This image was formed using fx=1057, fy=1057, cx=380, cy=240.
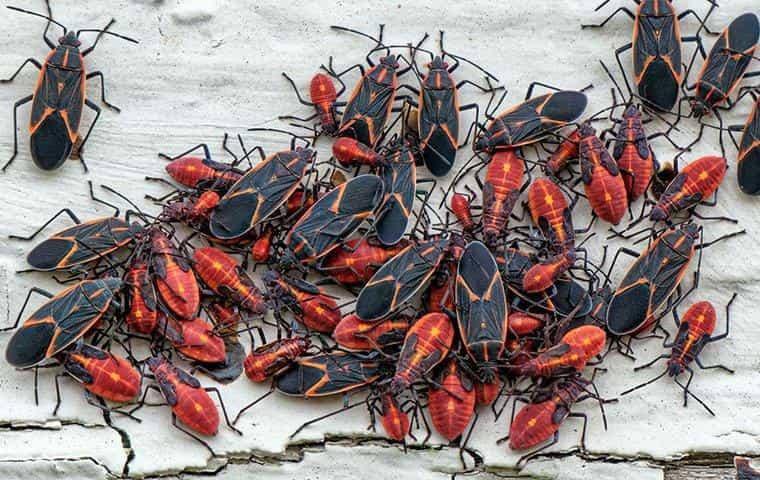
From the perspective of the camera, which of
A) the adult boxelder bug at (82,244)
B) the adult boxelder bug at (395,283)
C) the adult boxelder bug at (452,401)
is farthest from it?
the adult boxelder bug at (82,244)

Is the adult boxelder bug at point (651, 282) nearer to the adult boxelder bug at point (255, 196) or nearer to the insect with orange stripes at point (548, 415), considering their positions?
the insect with orange stripes at point (548, 415)

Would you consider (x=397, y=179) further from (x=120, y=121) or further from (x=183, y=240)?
Answer: (x=120, y=121)

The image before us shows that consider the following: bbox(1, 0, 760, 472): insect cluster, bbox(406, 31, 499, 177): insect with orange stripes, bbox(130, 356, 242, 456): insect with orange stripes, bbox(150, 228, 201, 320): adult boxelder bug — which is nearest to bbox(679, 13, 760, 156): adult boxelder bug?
bbox(1, 0, 760, 472): insect cluster

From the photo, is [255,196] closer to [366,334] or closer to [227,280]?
[227,280]

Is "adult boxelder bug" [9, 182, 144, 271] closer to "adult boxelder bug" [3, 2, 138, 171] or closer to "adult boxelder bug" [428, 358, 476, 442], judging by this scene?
"adult boxelder bug" [3, 2, 138, 171]

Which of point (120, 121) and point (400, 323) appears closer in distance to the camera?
point (400, 323)

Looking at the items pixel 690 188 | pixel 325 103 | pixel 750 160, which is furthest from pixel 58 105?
pixel 750 160

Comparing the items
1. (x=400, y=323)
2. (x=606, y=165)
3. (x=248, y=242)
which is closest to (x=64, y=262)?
(x=248, y=242)

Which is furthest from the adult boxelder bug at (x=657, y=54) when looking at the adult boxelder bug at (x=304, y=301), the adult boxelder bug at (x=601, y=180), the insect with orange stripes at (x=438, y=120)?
the adult boxelder bug at (x=304, y=301)
